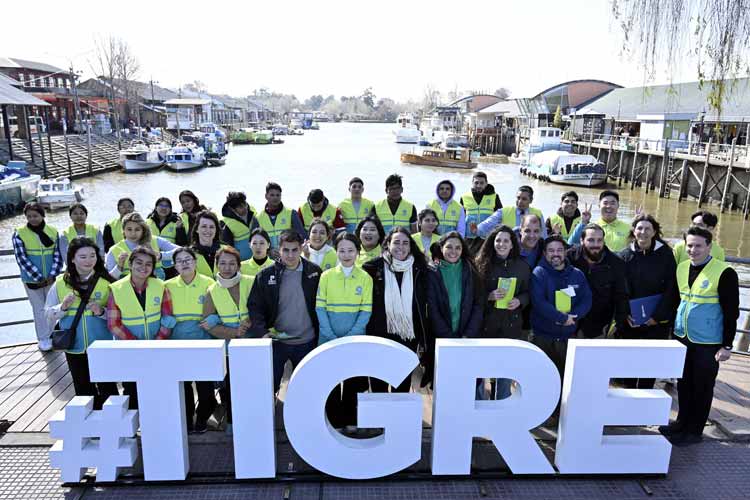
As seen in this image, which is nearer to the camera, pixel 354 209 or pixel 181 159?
pixel 354 209

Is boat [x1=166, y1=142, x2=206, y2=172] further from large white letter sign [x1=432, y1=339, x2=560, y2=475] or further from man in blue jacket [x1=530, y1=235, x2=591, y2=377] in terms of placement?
large white letter sign [x1=432, y1=339, x2=560, y2=475]

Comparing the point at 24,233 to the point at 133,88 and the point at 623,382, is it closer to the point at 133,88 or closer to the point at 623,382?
the point at 623,382

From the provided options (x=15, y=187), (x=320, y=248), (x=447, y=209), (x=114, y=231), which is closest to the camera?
(x=320, y=248)

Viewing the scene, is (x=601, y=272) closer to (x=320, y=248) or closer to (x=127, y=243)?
(x=320, y=248)

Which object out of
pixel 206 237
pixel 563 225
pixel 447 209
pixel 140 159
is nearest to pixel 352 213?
pixel 447 209

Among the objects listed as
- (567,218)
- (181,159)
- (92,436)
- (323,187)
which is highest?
(567,218)

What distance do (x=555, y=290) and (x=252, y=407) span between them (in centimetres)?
220

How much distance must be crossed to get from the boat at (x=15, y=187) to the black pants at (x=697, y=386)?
23972 millimetres

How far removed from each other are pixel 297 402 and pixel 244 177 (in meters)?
35.4

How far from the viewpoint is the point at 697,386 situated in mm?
3842

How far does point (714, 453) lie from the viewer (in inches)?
149

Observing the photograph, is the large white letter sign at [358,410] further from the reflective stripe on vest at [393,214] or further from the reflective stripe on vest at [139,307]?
the reflective stripe on vest at [393,214]

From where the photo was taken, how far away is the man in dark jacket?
3.71m

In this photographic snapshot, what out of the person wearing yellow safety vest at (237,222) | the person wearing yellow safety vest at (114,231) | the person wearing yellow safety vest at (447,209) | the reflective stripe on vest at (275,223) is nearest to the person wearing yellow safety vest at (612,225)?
the person wearing yellow safety vest at (447,209)
